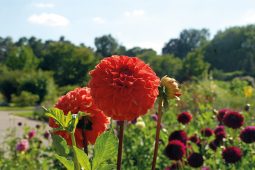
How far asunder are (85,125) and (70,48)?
43966 millimetres

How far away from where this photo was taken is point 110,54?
225 ft

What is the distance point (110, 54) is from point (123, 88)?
6742cm

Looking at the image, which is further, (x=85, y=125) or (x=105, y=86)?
(x=85, y=125)

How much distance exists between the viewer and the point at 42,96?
34594mm

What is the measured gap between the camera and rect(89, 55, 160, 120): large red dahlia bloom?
1.19 m

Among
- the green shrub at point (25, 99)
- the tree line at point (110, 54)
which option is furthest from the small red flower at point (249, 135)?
the green shrub at point (25, 99)

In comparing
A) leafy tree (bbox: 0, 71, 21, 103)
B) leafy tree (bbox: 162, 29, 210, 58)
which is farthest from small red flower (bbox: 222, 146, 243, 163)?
leafy tree (bbox: 162, 29, 210, 58)

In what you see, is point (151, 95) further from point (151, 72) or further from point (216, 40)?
point (216, 40)

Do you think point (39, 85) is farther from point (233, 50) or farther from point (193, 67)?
point (233, 50)

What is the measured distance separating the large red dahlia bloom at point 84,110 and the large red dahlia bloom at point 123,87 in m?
0.17

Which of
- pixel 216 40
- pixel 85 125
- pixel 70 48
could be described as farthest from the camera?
pixel 216 40

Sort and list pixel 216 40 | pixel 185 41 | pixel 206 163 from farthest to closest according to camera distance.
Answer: pixel 185 41 → pixel 216 40 → pixel 206 163

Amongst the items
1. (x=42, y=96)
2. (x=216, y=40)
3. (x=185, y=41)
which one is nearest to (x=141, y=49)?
(x=216, y=40)

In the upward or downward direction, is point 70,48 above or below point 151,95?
above
